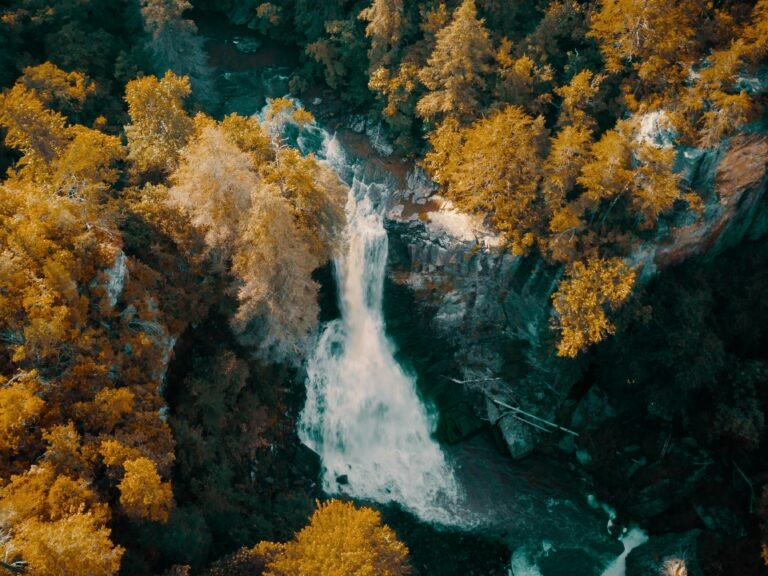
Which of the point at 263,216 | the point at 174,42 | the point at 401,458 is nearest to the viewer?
the point at 263,216

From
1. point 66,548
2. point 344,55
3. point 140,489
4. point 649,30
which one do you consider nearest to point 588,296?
point 649,30

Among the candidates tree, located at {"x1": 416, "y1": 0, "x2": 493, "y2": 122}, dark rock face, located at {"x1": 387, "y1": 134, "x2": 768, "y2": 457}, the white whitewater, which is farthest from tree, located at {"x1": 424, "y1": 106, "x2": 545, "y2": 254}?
the white whitewater

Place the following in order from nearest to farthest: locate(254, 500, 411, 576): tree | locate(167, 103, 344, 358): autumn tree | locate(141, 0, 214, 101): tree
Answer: locate(254, 500, 411, 576): tree < locate(167, 103, 344, 358): autumn tree < locate(141, 0, 214, 101): tree

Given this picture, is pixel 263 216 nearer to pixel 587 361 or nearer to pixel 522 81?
pixel 522 81

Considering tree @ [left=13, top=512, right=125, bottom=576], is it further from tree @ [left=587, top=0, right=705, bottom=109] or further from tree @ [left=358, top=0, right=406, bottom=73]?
tree @ [left=587, top=0, right=705, bottom=109]

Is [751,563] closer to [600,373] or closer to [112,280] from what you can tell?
[600,373]

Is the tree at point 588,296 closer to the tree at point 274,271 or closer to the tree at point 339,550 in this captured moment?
the tree at point 274,271

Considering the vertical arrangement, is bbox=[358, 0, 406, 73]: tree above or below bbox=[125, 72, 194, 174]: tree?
above

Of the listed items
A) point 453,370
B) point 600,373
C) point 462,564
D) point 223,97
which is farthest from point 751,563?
point 223,97
